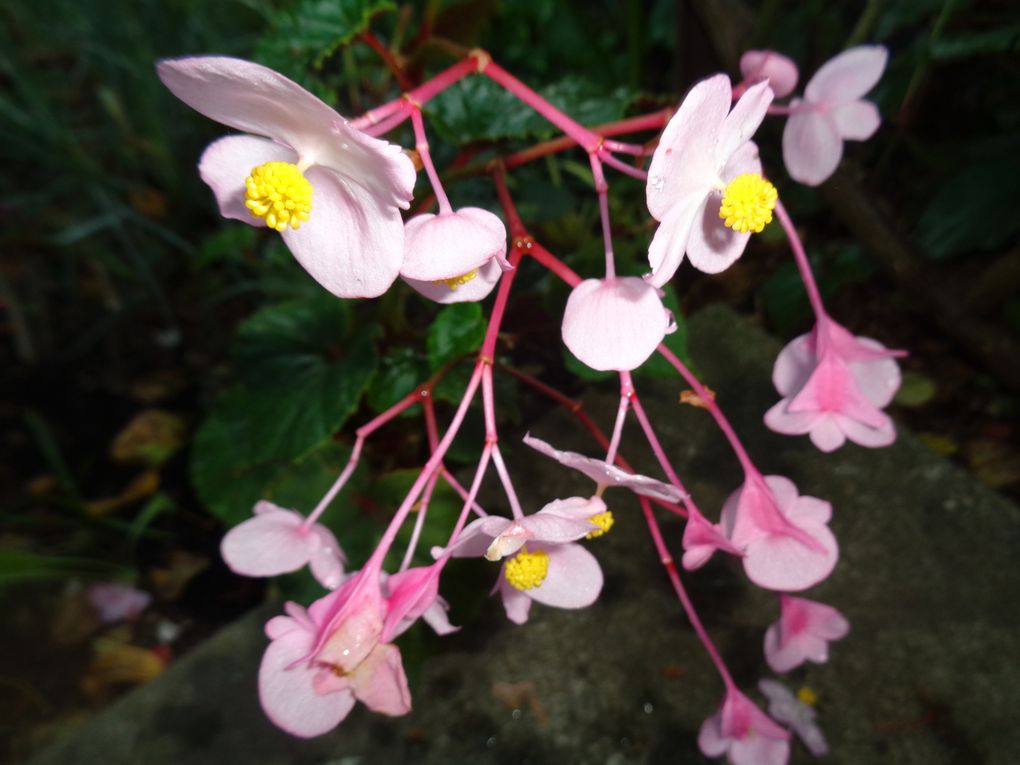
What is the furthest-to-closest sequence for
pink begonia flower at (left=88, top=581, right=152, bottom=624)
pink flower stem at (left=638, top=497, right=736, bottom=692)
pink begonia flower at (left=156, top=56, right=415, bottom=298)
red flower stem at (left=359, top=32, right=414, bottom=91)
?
pink begonia flower at (left=88, top=581, right=152, bottom=624)
red flower stem at (left=359, top=32, right=414, bottom=91)
pink flower stem at (left=638, top=497, right=736, bottom=692)
pink begonia flower at (left=156, top=56, right=415, bottom=298)

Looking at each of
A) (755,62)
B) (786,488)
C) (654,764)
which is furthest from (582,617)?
(755,62)

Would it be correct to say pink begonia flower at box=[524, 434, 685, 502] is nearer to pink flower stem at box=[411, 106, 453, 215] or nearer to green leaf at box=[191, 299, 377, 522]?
pink flower stem at box=[411, 106, 453, 215]

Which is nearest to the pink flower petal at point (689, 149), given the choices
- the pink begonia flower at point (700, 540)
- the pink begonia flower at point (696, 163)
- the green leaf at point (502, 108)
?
the pink begonia flower at point (696, 163)

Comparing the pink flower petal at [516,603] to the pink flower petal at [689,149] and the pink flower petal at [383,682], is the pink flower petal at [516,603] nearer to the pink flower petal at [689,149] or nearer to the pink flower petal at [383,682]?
the pink flower petal at [383,682]

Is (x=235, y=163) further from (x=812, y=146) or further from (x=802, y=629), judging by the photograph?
(x=802, y=629)

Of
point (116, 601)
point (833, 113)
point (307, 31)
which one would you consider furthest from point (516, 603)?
point (116, 601)

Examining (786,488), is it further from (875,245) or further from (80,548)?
(80,548)

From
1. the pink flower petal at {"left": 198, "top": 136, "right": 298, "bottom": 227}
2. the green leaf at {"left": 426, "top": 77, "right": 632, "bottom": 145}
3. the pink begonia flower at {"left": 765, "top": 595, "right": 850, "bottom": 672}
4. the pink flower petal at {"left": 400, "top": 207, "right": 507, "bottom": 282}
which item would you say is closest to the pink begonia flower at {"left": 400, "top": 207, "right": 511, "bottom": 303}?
the pink flower petal at {"left": 400, "top": 207, "right": 507, "bottom": 282}
